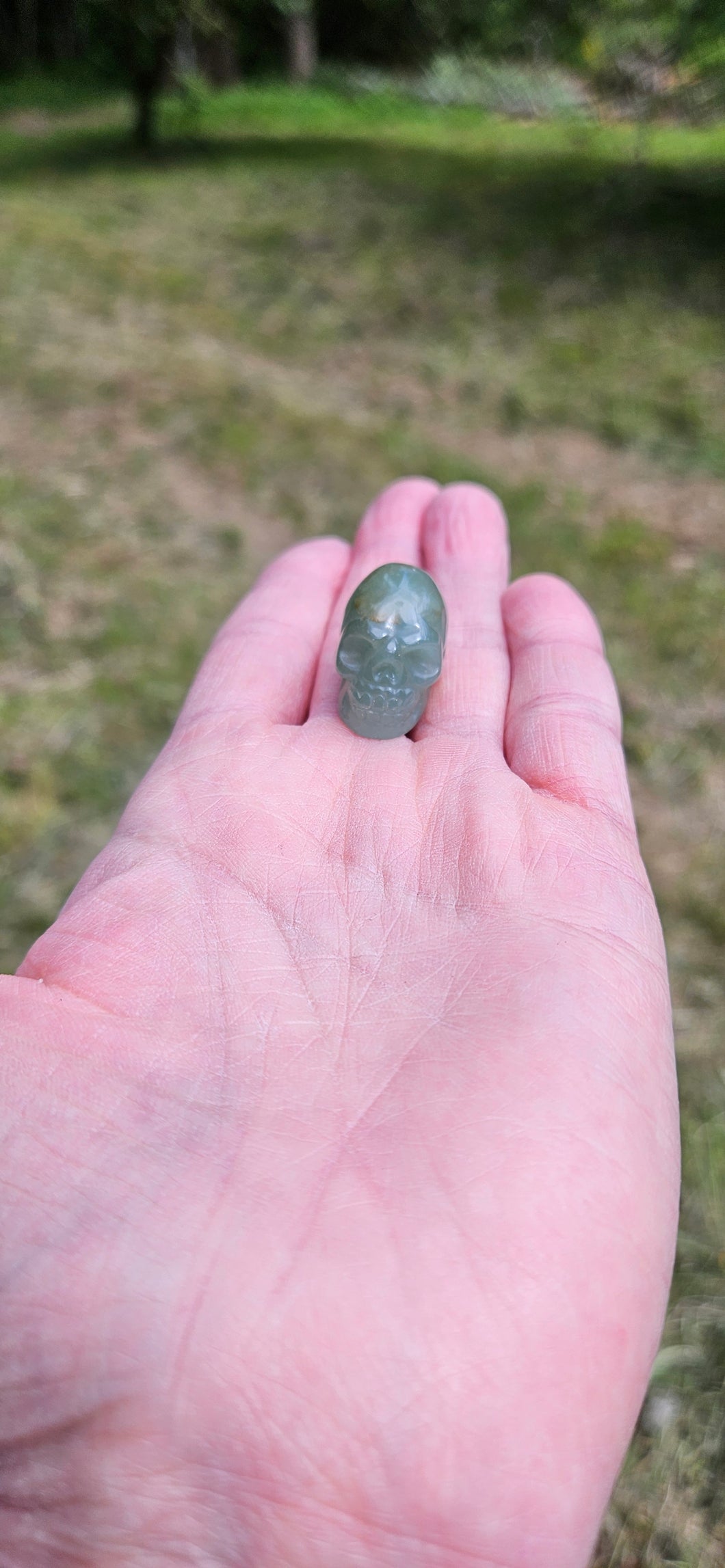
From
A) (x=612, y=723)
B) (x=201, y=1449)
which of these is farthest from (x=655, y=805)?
(x=201, y=1449)

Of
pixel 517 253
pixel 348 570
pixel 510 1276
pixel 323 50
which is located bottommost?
pixel 510 1276

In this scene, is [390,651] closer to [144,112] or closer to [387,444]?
[387,444]

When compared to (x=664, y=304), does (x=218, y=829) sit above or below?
below

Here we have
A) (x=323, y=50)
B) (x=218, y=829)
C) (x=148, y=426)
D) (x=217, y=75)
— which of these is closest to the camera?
(x=218, y=829)

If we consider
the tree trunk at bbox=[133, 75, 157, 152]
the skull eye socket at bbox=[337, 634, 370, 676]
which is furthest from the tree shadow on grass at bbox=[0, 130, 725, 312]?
the skull eye socket at bbox=[337, 634, 370, 676]

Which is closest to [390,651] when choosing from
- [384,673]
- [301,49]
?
[384,673]

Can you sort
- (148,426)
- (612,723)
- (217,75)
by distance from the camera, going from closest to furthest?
1. (612,723)
2. (148,426)
3. (217,75)

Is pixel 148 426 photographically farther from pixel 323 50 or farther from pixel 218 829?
pixel 323 50

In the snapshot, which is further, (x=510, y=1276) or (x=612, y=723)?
(x=612, y=723)
